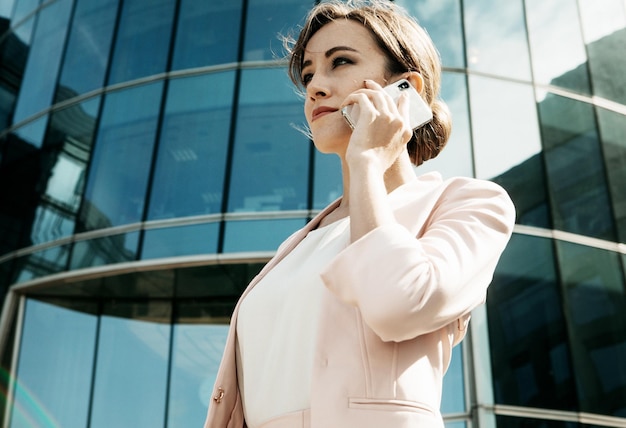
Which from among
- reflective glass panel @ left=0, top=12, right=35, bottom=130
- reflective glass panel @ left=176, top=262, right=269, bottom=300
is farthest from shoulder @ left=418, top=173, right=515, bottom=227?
reflective glass panel @ left=0, top=12, right=35, bottom=130

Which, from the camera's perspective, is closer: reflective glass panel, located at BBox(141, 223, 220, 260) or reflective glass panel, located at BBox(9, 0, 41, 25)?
reflective glass panel, located at BBox(141, 223, 220, 260)

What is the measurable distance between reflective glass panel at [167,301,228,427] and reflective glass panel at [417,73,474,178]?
3470mm

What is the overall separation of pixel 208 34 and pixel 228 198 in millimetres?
2710

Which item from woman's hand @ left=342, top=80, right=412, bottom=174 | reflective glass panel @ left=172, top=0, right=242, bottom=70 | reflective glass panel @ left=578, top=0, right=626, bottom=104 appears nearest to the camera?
woman's hand @ left=342, top=80, right=412, bottom=174

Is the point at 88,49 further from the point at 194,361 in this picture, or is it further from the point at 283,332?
the point at 283,332

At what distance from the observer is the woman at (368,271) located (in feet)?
4.10

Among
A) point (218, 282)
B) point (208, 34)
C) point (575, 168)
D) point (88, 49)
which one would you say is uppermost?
point (88, 49)

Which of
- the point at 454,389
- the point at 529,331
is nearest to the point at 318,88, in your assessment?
the point at 454,389

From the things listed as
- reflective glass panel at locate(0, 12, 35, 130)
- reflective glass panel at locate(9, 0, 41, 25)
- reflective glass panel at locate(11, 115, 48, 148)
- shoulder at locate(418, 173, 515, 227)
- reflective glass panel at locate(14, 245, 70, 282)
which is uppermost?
reflective glass panel at locate(9, 0, 41, 25)

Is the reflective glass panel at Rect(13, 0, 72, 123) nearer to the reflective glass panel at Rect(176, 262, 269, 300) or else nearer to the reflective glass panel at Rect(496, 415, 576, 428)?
the reflective glass panel at Rect(176, 262, 269, 300)

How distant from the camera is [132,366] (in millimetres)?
9539

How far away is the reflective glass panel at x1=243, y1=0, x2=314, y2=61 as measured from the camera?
32.3 ft

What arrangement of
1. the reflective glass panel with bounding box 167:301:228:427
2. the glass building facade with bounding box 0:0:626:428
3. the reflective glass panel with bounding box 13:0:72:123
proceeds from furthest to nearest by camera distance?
the reflective glass panel with bounding box 13:0:72:123 → the reflective glass panel with bounding box 167:301:228:427 → the glass building facade with bounding box 0:0:626:428

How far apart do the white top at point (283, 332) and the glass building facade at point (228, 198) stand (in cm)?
648
